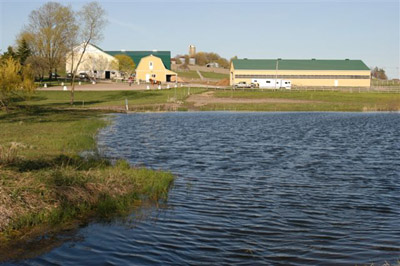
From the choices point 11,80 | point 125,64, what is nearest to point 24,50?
point 125,64

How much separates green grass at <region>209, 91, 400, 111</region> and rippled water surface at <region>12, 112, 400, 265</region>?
34297mm

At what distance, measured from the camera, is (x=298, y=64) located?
11550 centimetres

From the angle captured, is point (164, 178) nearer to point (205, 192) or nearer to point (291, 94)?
point (205, 192)

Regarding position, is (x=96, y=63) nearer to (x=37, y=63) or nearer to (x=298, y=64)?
(x=37, y=63)

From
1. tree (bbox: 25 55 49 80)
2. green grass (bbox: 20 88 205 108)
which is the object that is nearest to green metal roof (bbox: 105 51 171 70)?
tree (bbox: 25 55 49 80)

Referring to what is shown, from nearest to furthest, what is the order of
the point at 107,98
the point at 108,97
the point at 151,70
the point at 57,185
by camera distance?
the point at 57,185
the point at 107,98
the point at 108,97
the point at 151,70

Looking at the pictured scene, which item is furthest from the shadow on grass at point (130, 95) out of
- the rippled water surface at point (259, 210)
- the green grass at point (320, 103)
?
the rippled water surface at point (259, 210)

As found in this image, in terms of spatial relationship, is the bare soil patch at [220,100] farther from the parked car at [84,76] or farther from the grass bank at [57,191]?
the grass bank at [57,191]

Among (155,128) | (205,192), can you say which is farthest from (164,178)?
(155,128)

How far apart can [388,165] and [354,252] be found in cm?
1194

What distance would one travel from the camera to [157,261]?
31.7 ft

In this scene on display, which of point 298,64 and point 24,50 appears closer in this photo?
point 24,50

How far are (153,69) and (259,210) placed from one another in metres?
104

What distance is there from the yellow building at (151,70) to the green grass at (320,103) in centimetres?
3883
